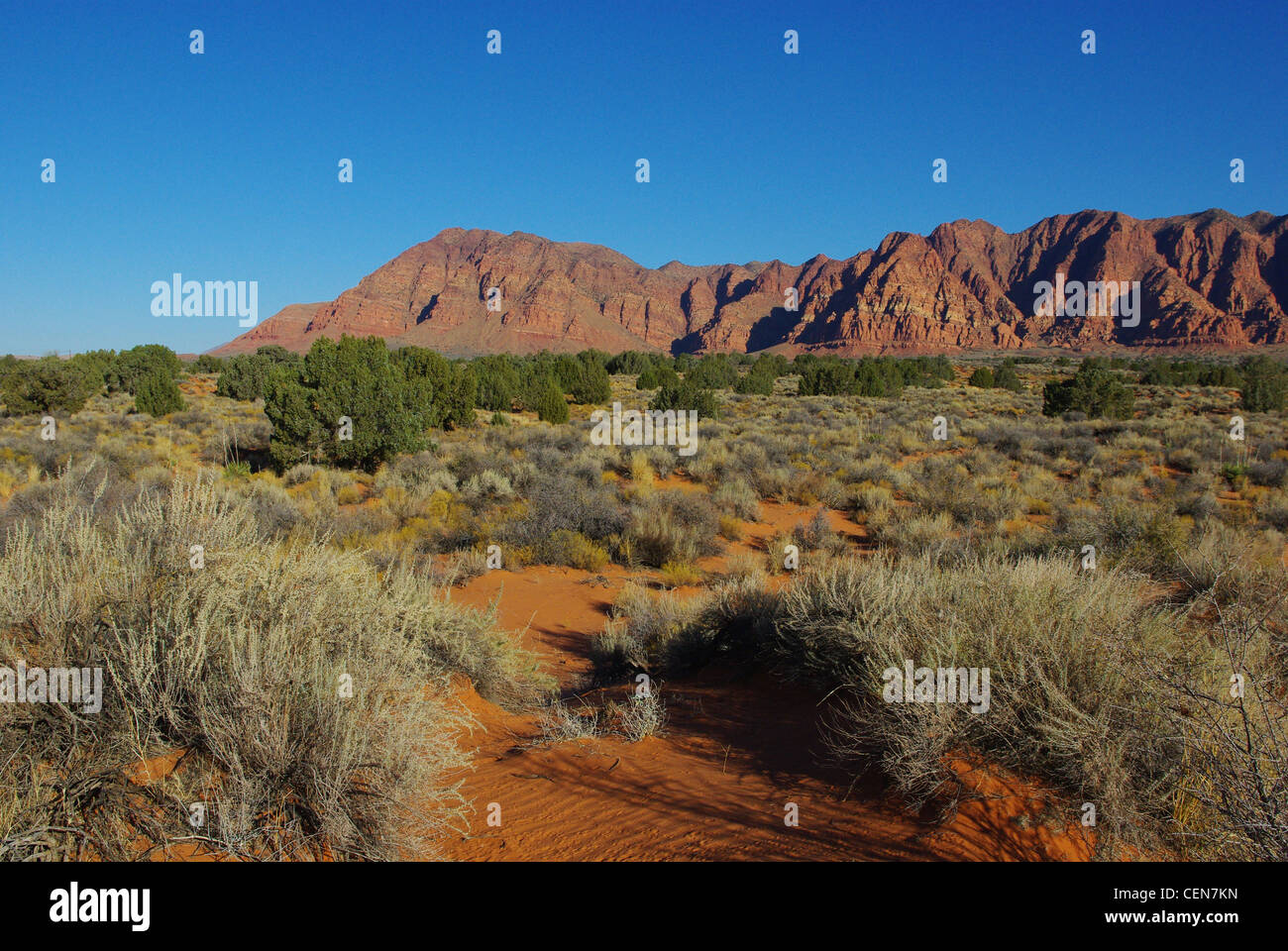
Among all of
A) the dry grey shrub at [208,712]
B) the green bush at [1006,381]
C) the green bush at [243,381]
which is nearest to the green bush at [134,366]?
the green bush at [243,381]

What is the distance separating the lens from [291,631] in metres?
3.51

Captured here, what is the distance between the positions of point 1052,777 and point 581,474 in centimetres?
1250

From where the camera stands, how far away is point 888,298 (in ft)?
472

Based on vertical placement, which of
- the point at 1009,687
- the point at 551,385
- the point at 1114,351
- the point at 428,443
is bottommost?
the point at 1009,687

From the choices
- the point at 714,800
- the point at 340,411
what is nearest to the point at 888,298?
the point at 340,411

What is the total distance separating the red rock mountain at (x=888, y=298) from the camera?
390 ft

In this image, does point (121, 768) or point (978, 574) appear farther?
point (978, 574)

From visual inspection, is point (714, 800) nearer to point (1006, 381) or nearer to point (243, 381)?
point (243, 381)

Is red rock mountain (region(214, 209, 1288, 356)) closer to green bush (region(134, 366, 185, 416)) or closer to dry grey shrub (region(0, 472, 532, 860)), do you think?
green bush (region(134, 366, 185, 416))

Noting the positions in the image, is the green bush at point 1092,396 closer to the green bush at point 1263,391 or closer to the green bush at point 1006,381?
the green bush at point 1263,391

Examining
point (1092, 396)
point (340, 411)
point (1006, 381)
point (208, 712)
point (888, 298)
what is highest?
point (888, 298)

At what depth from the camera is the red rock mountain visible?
11875 centimetres

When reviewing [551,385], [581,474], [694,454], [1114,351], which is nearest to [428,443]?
[581,474]
